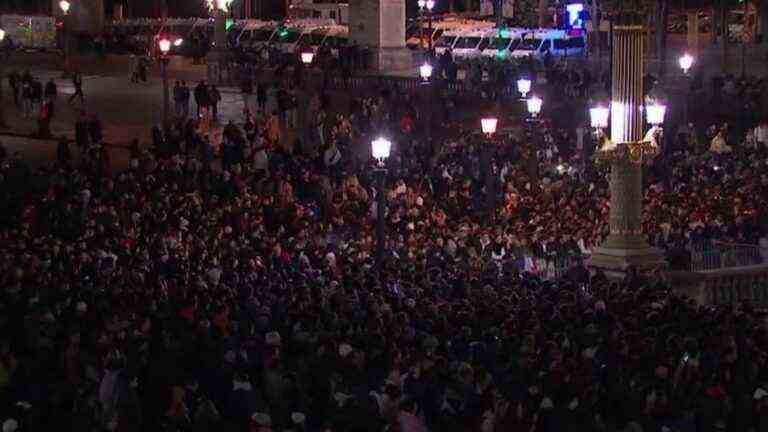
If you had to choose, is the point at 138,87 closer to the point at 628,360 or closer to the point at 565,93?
the point at 565,93

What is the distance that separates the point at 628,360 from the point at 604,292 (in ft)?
17.6

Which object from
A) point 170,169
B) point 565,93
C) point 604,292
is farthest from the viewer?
point 565,93

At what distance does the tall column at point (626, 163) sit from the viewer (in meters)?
28.5

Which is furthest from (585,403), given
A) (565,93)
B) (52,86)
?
(565,93)

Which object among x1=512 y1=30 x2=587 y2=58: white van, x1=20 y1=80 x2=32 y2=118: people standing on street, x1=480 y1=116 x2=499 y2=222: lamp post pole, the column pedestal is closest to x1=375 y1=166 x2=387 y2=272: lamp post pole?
x1=480 y1=116 x2=499 y2=222: lamp post pole

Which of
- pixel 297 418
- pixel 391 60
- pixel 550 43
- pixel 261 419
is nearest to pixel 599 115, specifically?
pixel 297 418

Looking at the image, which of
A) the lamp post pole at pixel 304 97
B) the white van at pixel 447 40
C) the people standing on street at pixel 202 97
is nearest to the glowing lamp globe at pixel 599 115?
the lamp post pole at pixel 304 97

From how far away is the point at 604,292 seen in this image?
80.2ft

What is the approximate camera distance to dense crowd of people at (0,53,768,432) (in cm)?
1714

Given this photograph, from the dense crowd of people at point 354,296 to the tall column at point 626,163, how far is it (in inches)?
35.0

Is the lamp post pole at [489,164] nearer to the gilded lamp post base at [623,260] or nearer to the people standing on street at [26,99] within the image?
the gilded lamp post base at [623,260]

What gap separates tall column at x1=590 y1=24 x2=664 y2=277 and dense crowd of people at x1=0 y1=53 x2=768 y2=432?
89 cm

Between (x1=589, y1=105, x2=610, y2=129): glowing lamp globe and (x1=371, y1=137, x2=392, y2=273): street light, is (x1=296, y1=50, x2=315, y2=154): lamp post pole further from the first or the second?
(x1=371, y1=137, x2=392, y2=273): street light

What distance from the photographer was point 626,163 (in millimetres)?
28828
